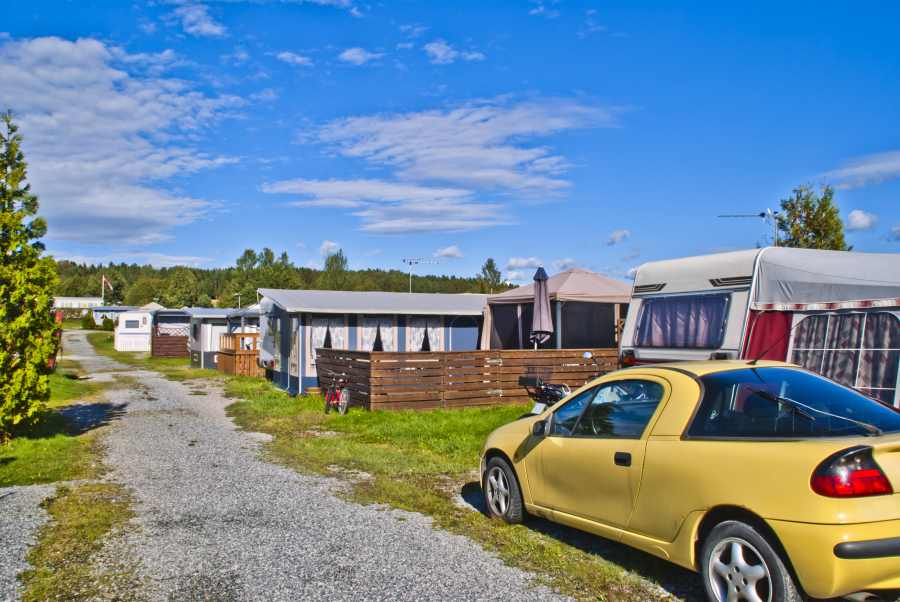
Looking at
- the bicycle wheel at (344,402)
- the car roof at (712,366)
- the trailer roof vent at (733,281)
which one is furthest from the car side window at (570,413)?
the bicycle wheel at (344,402)

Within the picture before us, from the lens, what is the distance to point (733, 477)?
350 cm

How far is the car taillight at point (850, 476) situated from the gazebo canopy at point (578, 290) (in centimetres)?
1186

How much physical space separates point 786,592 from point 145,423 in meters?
11.9

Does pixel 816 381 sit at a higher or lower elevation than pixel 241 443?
higher

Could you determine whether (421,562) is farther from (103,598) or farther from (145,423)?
(145,423)

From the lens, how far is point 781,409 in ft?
12.4

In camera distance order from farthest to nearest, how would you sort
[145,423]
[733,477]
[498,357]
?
[498,357], [145,423], [733,477]

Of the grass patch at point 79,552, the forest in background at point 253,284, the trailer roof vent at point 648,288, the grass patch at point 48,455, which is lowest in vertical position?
the grass patch at point 48,455

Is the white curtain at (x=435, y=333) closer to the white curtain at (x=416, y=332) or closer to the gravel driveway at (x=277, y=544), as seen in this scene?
the white curtain at (x=416, y=332)

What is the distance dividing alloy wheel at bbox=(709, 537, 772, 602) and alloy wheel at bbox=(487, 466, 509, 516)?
224 cm

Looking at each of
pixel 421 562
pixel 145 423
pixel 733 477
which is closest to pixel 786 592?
pixel 733 477

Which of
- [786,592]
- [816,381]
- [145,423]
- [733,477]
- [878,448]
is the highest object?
[816,381]

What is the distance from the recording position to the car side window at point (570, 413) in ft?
16.2

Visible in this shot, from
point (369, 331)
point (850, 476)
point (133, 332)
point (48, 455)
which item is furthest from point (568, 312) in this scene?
point (133, 332)
